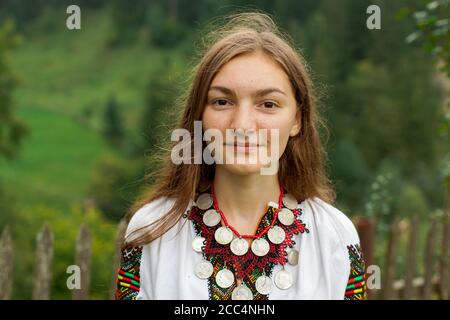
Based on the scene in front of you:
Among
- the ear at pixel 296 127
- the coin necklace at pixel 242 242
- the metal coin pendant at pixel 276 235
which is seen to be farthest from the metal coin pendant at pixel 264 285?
the ear at pixel 296 127

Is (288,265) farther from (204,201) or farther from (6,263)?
(6,263)

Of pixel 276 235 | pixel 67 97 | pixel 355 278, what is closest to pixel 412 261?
pixel 355 278

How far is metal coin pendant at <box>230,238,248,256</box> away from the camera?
180 cm

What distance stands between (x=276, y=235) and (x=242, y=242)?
0.33 ft

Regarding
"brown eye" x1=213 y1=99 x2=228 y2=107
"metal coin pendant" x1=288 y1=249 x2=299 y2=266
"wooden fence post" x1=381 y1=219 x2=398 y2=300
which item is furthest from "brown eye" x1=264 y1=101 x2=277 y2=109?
"wooden fence post" x1=381 y1=219 x2=398 y2=300

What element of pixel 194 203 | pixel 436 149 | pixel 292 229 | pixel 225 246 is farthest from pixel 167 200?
pixel 436 149

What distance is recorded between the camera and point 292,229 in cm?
185

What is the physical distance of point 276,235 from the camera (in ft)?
6.00

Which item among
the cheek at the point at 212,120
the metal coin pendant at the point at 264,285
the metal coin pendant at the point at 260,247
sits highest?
the cheek at the point at 212,120

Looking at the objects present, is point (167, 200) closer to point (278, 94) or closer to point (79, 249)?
point (278, 94)

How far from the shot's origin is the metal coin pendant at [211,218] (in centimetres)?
184

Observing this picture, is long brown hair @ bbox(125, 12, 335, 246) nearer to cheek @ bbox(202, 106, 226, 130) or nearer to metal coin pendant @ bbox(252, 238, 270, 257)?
cheek @ bbox(202, 106, 226, 130)

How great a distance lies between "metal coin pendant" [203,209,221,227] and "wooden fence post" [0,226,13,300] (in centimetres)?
166

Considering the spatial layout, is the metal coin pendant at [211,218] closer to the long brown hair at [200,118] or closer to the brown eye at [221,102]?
the long brown hair at [200,118]
